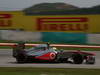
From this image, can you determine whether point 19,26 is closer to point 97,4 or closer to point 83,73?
point 97,4

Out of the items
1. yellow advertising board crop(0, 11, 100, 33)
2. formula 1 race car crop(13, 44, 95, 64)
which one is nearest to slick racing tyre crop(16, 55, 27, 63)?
formula 1 race car crop(13, 44, 95, 64)

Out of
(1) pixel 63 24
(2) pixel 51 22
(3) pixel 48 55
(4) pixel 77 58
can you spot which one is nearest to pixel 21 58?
(3) pixel 48 55

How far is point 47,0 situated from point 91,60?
12.9 m

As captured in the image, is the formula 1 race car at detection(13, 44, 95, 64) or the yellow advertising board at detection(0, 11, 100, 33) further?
the yellow advertising board at detection(0, 11, 100, 33)

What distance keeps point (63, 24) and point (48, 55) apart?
12295 millimetres

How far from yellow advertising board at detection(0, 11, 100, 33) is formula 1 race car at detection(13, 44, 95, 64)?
433 inches

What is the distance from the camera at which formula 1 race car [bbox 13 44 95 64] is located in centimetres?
1279

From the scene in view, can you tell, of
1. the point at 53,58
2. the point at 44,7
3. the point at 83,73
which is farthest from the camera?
the point at 44,7

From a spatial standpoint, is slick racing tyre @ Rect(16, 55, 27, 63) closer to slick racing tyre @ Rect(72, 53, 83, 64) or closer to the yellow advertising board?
slick racing tyre @ Rect(72, 53, 83, 64)

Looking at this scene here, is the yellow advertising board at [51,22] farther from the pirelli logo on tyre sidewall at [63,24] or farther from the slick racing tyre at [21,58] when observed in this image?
the slick racing tyre at [21,58]

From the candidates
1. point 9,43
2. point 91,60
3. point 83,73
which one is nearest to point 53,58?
point 91,60

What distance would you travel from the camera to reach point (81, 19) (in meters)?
24.9

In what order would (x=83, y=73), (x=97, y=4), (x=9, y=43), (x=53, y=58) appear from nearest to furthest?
1. (x=83, y=73)
2. (x=53, y=58)
3. (x=9, y=43)
4. (x=97, y=4)

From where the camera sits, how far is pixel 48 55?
12883 mm
